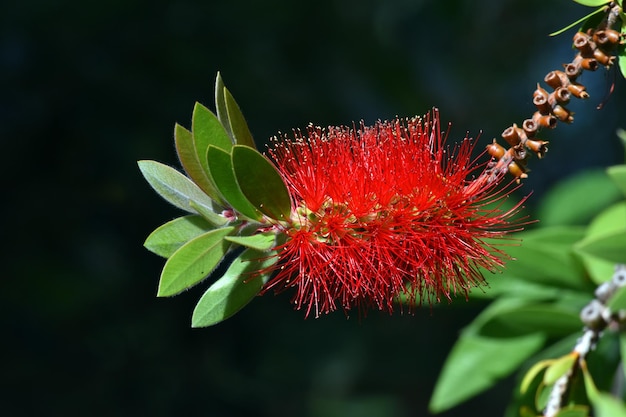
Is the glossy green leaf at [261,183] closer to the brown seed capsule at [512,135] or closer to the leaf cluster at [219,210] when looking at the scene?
the leaf cluster at [219,210]

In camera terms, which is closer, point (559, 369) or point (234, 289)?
point (234, 289)

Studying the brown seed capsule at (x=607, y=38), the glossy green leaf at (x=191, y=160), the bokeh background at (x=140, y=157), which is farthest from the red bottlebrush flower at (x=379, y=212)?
the bokeh background at (x=140, y=157)

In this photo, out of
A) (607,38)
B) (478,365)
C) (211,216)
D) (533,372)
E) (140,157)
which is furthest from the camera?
(140,157)

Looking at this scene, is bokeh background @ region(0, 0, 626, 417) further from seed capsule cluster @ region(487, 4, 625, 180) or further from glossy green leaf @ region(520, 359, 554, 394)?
seed capsule cluster @ region(487, 4, 625, 180)

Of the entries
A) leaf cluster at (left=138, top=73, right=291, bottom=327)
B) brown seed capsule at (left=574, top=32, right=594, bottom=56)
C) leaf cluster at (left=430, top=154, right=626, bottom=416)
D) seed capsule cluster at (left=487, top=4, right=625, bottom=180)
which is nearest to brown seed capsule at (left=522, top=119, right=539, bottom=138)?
seed capsule cluster at (left=487, top=4, right=625, bottom=180)

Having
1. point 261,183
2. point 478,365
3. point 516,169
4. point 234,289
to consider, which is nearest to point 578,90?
point 516,169

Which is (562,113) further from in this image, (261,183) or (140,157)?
(140,157)

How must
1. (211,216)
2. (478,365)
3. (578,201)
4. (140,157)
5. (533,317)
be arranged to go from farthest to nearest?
1. (140,157)
2. (578,201)
3. (478,365)
4. (533,317)
5. (211,216)
